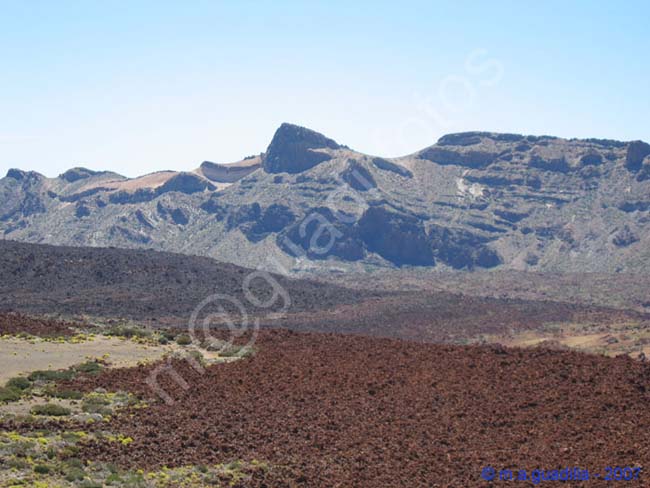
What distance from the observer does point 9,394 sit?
2333 centimetres

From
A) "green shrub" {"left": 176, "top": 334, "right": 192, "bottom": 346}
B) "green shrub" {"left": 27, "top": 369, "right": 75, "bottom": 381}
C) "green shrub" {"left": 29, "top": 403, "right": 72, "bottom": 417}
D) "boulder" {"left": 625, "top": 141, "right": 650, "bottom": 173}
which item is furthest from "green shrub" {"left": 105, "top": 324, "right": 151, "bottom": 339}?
"boulder" {"left": 625, "top": 141, "right": 650, "bottom": 173}

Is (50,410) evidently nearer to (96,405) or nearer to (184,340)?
(96,405)

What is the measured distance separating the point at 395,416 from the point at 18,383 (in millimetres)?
11085

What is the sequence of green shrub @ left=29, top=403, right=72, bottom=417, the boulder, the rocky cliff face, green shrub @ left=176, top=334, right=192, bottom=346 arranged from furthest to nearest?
the boulder
the rocky cliff face
green shrub @ left=176, top=334, right=192, bottom=346
green shrub @ left=29, top=403, right=72, bottom=417

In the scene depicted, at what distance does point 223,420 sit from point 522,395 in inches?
336

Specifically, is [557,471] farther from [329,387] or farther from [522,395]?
[329,387]

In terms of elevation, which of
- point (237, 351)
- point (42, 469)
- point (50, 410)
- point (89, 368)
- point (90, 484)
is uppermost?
point (89, 368)

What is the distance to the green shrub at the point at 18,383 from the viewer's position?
24.5 m

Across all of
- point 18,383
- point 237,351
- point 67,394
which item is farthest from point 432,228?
point 67,394

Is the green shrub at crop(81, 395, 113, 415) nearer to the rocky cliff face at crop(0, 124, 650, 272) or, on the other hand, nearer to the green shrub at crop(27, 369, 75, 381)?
the green shrub at crop(27, 369, 75, 381)

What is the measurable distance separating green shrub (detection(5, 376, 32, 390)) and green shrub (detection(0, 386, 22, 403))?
1.42ft

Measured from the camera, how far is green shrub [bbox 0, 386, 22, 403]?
23000mm

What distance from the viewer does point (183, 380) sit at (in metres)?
26.8

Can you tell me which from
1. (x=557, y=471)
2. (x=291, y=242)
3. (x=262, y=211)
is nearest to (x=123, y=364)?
(x=557, y=471)
